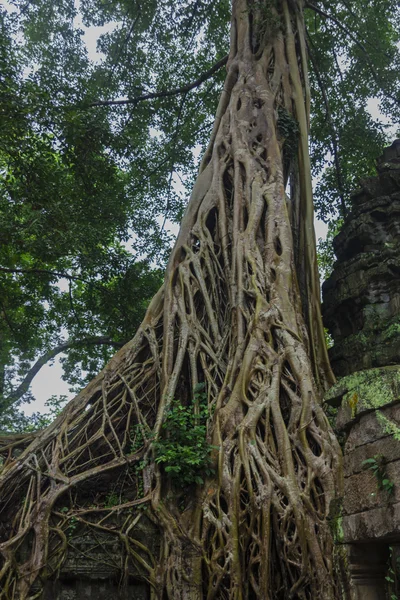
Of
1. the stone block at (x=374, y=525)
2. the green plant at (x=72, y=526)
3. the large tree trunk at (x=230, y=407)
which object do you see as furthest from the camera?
the green plant at (x=72, y=526)

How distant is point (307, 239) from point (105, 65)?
5066mm

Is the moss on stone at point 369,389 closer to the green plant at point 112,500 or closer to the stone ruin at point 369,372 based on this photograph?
the stone ruin at point 369,372

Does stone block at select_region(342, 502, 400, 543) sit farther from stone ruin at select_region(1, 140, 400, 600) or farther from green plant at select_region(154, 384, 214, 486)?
green plant at select_region(154, 384, 214, 486)

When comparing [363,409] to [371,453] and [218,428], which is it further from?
[218,428]

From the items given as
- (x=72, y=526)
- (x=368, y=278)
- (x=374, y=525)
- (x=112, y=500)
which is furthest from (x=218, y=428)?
(x=368, y=278)

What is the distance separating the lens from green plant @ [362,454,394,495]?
2.04 metres

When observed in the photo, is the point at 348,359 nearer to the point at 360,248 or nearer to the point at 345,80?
the point at 360,248

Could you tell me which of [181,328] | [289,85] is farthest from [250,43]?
[181,328]

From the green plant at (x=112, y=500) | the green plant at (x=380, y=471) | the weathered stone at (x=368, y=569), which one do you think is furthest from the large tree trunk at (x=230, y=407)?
the green plant at (x=380, y=471)

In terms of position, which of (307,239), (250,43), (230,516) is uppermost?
(250,43)

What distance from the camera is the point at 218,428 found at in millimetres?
4023

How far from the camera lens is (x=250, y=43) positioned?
6879 millimetres

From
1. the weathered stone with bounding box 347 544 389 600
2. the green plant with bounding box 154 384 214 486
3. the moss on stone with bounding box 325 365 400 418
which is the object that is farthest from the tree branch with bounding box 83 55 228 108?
the weathered stone with bounding box 347 544 389 600

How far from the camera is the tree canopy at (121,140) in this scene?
653cm
